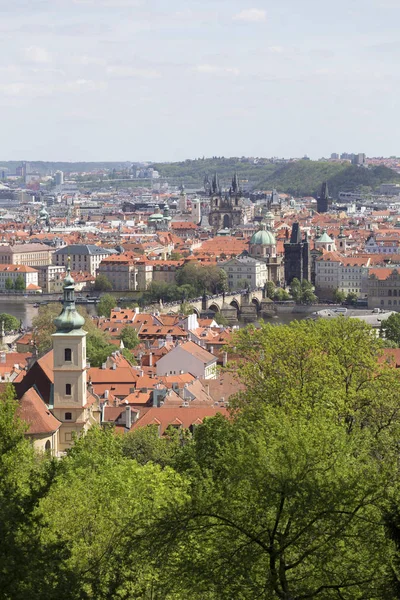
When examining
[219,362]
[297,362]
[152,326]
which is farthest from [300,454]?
[152,326]

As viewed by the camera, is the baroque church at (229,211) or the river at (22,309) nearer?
the river at (22,309)

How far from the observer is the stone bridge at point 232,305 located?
262ft

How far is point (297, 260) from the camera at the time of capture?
9556 centimetres

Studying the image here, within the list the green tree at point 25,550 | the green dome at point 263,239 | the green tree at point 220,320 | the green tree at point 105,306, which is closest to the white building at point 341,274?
the green dome at point 263,239

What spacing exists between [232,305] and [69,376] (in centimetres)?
5711

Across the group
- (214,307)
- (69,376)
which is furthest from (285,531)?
(214,307)

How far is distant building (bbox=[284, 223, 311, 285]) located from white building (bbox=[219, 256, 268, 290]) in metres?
1.80

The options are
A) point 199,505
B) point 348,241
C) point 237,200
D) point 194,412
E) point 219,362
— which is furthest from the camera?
point 237,200

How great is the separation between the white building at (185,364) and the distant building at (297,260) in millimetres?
53091

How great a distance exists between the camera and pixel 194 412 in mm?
29562

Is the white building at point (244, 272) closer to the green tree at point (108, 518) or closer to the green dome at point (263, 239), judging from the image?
the green dome at point (263, 239)

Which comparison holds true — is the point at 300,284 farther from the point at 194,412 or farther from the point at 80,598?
the point at 80,598

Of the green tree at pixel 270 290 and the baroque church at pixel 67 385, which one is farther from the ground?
the baroque church at pixel 67 385

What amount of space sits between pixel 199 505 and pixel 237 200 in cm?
13184
